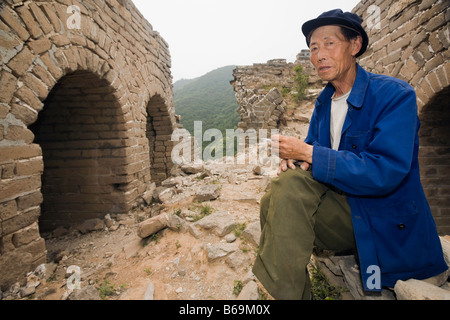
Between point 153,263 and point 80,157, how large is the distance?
276 centimetres

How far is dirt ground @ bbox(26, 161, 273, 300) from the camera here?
6.19ft

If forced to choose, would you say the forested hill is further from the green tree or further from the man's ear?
the man's ear

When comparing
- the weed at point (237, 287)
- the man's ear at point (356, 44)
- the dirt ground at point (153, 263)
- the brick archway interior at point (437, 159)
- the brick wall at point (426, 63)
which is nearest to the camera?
the man's ear at point (356, 44)

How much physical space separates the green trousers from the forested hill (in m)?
15.4

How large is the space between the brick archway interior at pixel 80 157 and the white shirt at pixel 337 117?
3522 millimetres

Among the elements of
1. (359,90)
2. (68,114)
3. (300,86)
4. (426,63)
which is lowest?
(359,90)

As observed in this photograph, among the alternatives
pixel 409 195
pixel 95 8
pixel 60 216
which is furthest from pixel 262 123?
pixel 409 195

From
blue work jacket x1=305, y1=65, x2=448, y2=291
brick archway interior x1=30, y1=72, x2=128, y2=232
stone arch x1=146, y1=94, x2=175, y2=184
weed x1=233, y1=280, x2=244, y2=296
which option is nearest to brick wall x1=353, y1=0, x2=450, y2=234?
blue work jacket x1=305, y1=65, x2=448, y2=291

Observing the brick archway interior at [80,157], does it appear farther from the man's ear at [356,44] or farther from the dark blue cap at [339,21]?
the man's ear at [356,44]

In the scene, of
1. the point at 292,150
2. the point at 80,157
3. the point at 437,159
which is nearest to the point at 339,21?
the point at 292,150

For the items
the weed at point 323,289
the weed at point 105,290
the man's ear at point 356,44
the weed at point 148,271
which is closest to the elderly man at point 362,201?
the man's ear at point 356,44

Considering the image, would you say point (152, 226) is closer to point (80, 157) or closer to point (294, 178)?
point (294, 178)

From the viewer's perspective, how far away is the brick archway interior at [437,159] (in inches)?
127

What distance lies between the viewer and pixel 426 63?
293 centimetres
